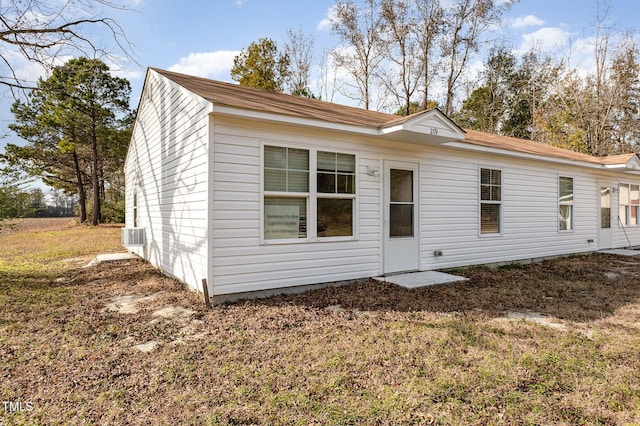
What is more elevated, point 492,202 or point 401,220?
point 492,202

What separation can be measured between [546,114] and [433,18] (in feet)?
26.8

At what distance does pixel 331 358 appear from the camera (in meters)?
3.03

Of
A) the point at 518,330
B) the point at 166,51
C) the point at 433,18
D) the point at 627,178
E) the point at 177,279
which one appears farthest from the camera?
the point at 433,18

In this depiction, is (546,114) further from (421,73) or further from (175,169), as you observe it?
(175,169)

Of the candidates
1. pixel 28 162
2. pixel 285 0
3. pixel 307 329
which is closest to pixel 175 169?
pixel 307 329

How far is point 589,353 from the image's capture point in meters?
3.12

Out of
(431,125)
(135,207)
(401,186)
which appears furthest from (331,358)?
(135,207)

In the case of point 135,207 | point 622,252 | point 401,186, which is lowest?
point 622,252

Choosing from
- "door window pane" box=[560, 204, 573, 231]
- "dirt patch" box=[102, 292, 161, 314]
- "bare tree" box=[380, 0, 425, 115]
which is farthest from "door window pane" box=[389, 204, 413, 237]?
"bare tree" box=[380, 0, 425, 115]

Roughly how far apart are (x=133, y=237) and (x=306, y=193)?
503cm

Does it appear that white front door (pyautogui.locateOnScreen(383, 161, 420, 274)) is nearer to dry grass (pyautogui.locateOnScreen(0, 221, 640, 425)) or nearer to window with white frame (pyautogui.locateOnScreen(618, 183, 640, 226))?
dry grass (pyautogui.locateOnScreen(0, 221, 640, 425))

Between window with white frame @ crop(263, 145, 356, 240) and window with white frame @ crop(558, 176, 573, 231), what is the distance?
6630 millimetres

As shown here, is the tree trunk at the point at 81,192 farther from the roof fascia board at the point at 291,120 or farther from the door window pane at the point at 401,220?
the door window pane at the point at 401,220

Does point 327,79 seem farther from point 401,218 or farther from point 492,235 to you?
point 401,218
